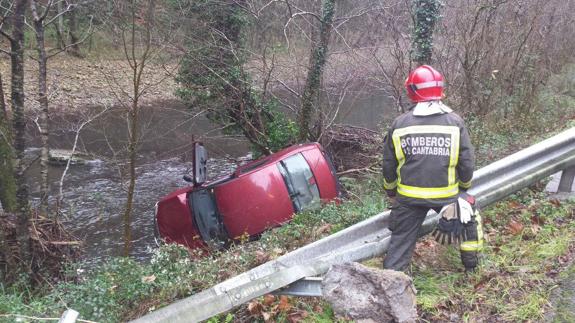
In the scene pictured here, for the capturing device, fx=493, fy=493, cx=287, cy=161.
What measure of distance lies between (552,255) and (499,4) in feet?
23.2

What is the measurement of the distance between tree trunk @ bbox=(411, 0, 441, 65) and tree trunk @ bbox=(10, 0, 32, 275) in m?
5.79

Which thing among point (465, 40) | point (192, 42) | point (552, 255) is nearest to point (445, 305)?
point (552, 255)

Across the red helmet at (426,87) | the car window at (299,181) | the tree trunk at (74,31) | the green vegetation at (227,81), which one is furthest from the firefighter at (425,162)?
the tree trunk at (74,31)

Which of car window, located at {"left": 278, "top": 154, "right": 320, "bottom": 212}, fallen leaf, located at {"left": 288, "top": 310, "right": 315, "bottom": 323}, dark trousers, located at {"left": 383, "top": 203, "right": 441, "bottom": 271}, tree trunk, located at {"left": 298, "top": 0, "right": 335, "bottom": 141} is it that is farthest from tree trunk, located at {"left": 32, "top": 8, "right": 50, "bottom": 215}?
dark trousers, located at {"left": 383, "top": 203, "right": 441, "bottom": 271}

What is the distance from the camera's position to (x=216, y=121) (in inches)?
503

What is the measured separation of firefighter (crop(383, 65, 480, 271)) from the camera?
3410 mm

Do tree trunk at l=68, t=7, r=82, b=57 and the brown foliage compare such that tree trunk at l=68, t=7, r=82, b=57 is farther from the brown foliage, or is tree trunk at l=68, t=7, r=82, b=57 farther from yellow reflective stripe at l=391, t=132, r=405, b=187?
yellow reflective stripe at l=391, t=132, r=405, b=187

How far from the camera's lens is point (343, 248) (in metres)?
3.55

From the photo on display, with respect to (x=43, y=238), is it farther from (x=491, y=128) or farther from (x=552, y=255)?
(x=491, y=128)

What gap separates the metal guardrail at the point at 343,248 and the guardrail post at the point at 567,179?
0.12m

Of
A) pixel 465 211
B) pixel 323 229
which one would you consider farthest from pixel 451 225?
pixel 323 229

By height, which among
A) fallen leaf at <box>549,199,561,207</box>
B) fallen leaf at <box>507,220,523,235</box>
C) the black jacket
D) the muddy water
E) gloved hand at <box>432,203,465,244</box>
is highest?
the black jacket

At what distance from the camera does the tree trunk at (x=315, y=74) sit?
11.7 meters

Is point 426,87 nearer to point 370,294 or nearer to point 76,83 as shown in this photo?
point 370,294
